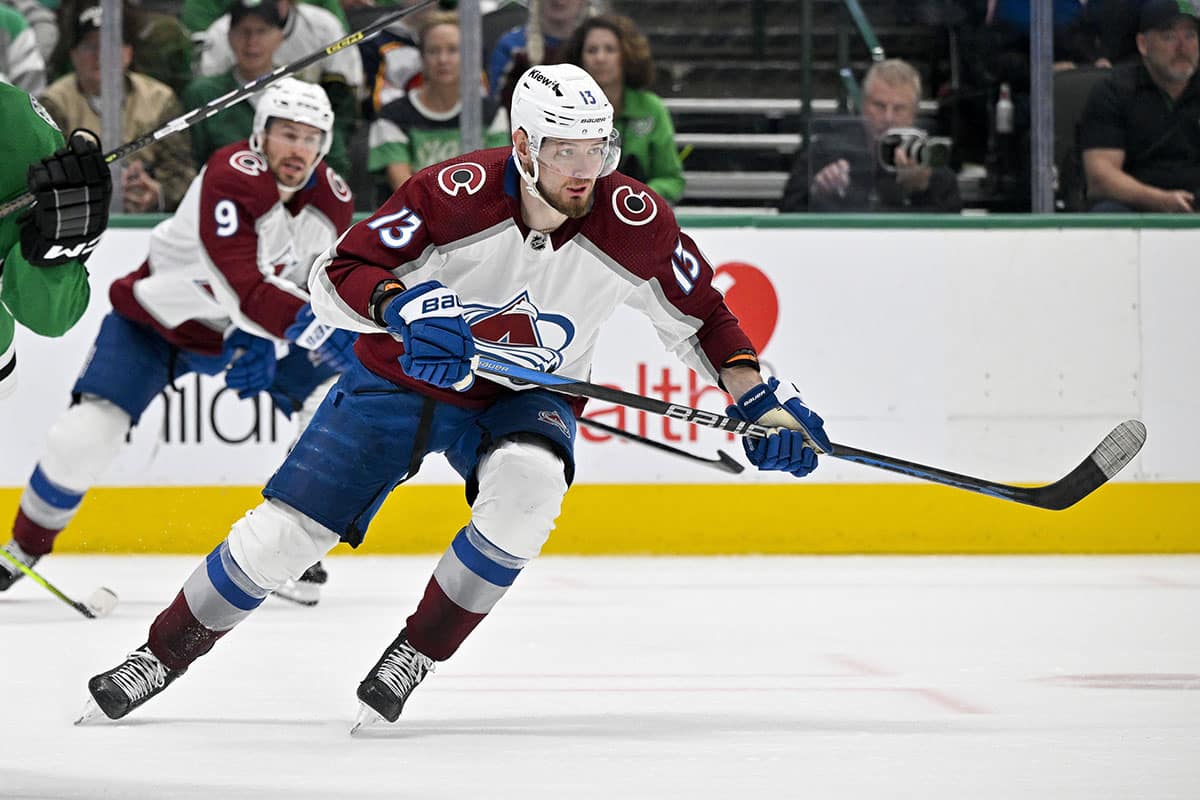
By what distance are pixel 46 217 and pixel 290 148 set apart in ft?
6.72

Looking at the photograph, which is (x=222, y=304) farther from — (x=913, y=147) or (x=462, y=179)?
(x=913, y=147)

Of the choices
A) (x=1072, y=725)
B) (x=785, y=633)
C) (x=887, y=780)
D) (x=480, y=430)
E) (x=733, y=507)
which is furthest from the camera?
(x=733, y=507)

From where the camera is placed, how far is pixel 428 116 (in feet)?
20.0

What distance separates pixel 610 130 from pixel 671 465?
3.02 meters

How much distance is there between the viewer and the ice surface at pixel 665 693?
2.56 m

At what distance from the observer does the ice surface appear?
8.40ft

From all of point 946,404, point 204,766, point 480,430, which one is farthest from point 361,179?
point 204,766

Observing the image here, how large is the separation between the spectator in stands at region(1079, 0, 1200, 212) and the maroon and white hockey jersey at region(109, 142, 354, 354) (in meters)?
2.63

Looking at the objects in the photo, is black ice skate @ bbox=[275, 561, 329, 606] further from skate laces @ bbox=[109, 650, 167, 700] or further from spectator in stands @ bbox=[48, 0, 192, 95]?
spectator in stands @ bbox=[48, 0, 192, 95]

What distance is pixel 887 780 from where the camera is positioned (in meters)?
2.53

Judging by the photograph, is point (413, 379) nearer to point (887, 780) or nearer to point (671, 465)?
point (887, 780)

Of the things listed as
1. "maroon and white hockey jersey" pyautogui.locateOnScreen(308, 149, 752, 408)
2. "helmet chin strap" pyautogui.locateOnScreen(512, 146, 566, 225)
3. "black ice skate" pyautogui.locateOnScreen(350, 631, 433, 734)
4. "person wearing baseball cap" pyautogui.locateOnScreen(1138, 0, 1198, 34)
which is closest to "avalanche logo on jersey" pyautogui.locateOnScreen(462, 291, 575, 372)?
"maroon and white hockey jersey" pyautogui.locateOnScreen(308, 149, 752, 408)

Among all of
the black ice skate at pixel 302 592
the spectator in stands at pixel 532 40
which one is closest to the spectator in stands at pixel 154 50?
the spectator in stands at pixel 532 40

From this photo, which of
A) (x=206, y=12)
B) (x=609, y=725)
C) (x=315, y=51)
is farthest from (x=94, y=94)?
(x=609, y=725)
